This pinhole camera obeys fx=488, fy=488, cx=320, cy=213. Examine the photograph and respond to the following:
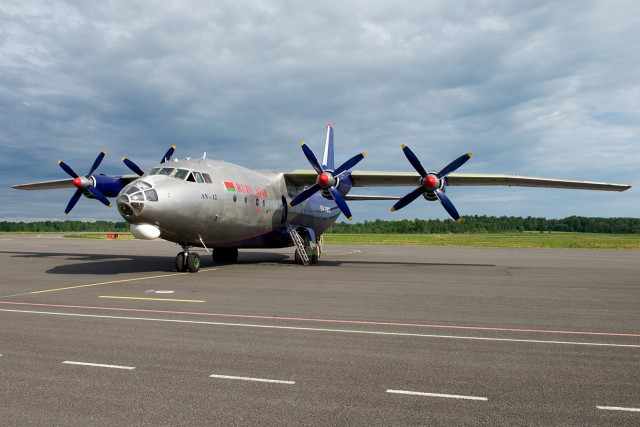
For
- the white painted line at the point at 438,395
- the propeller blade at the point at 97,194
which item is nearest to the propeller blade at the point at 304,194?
the propeller blade at the point at 97,194

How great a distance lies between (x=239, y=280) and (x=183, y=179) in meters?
4.85

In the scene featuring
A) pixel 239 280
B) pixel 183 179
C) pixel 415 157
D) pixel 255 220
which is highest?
pixel 415 157

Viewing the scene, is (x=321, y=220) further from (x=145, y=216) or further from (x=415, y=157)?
(x=145, y=216)

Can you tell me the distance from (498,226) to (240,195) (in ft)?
483

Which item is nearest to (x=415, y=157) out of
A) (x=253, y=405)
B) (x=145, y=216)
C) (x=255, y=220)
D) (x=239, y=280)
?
(x=255, y=220)

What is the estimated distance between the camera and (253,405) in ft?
17.6

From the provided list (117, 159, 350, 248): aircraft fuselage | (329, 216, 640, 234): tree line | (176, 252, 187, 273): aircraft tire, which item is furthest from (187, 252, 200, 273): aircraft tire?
(329, 216, 640, 234): tree line

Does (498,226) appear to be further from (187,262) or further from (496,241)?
(187,262)

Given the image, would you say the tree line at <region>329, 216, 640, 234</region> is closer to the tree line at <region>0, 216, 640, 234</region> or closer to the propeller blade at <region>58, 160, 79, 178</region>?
the tree line at <region>0, 216, 640, 234</region>

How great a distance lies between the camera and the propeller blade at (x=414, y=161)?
2507 cm

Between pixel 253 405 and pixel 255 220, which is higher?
pixel 255 220

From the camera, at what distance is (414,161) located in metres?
25.6

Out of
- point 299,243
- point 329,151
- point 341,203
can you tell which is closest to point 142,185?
point 341,203

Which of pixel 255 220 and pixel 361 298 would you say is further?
pixel 255 220
